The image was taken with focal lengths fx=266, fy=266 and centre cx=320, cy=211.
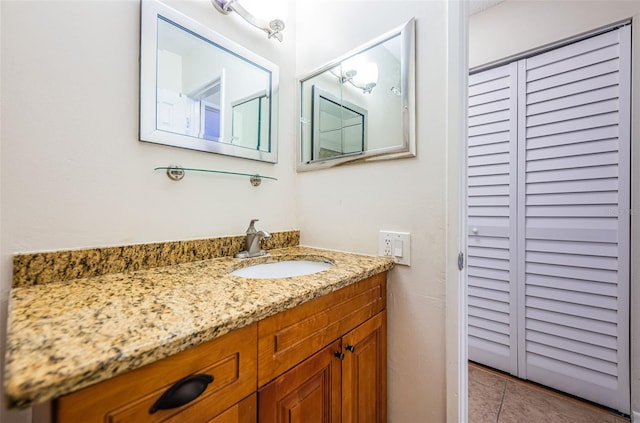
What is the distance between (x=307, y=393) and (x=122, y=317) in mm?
481

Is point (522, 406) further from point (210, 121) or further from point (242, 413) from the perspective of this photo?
point (210, 121)

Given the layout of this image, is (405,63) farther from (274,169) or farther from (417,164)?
(274,169)

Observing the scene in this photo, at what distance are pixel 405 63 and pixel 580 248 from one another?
1308 mm

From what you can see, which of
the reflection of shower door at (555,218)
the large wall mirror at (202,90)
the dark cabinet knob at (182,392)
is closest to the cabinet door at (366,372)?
the dark cabinet knob at (182,392)

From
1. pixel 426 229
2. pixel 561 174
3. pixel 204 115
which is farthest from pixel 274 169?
pixel 561 174

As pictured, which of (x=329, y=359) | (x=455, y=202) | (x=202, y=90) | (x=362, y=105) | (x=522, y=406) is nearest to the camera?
(x=329, y=359)

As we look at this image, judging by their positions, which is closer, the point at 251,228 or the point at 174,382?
the point at 174,382

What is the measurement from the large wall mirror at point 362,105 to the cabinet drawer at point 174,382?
0.85 metres

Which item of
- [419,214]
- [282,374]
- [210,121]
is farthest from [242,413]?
[210,121]

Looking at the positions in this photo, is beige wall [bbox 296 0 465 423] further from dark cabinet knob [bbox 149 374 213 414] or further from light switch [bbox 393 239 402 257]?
dark cabinet knob [bbox 149 374 213 414]

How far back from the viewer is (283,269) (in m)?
1.11

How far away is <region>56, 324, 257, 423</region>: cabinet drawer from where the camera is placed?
0.37m

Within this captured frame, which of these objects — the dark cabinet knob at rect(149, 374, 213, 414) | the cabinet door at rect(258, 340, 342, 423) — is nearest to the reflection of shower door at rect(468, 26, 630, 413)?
the cabinet door at rect(258, 340, 342, 423)

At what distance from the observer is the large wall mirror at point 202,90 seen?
88 cm
